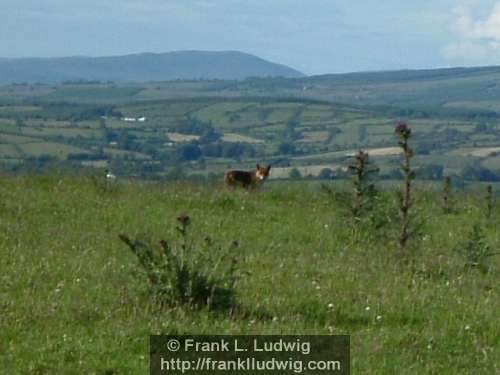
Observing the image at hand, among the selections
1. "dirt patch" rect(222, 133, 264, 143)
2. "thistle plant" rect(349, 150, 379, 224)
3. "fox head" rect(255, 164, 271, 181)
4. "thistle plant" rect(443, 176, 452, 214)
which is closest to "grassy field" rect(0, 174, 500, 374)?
"thistle plant" rect(349, 150, 379, 224)

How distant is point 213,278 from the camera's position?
25.8ft

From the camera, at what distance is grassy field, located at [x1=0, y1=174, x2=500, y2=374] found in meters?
6.85

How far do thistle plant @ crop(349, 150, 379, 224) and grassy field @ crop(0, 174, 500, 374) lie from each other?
0.23m

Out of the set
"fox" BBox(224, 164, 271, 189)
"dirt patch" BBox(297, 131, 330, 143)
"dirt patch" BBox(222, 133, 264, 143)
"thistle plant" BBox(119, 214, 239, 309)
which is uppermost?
"thistle plant" BBox(119, 214, 239, 309)

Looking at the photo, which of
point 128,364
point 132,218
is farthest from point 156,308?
point 132,218

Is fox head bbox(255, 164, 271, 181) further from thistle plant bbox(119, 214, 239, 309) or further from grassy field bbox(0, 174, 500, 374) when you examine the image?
thistle plant bbox(119, 214, 239, 309)

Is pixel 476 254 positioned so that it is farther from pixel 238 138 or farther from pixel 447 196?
pixel 238 138

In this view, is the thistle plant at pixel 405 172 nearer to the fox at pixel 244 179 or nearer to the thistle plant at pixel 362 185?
the thistle plant at pixel 362 185

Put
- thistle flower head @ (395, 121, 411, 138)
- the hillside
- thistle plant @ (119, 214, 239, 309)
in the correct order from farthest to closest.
→ 1. the hillside
2. thistle flower head @ (395, 121, 411, 138)
3. thistle plant @ (119, 214, 239, 309)

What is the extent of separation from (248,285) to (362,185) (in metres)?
4.01

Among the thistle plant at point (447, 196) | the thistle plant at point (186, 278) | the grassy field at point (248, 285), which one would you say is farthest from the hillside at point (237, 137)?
the thistle plant at point (186, 278)

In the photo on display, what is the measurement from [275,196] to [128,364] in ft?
30.9

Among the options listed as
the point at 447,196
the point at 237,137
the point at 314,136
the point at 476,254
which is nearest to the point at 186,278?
the point at 476,254

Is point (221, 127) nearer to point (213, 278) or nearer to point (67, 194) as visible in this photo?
point (67, 194)
